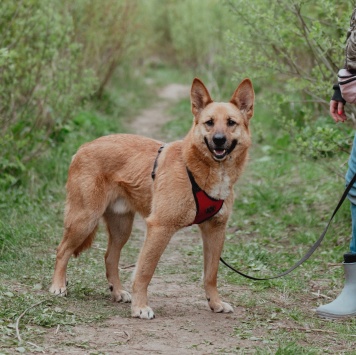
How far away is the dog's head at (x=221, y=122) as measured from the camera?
15.4 feet

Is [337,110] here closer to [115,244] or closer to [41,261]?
[115,244]

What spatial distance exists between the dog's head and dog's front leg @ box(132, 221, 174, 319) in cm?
66

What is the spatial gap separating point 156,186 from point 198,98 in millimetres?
725

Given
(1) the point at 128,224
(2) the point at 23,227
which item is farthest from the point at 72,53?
(1) the point at 128,224

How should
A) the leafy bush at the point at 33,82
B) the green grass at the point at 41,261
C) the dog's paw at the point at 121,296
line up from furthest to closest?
the leafy bush at the point at 33,82 < the dog's paw at the point at 121,296 < the green grass at the point at 41,261

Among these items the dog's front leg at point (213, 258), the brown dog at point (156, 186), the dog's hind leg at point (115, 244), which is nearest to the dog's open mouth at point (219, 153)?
the brown dog at point (156, 186)

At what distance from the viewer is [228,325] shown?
4.64 meters

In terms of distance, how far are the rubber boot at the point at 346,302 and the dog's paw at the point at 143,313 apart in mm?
1231

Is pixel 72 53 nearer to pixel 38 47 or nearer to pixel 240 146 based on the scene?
pixel 38 47

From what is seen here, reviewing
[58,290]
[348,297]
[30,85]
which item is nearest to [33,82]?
[30,85]

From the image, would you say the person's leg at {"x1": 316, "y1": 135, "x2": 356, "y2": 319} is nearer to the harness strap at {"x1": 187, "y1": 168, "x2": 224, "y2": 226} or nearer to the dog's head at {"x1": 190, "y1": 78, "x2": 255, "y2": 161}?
the dog's head at {"x1": 190, "y1": 78, "x2": 255, "y2": 161}

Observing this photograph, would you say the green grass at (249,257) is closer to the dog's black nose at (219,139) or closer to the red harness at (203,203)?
the red harness at (203,203)

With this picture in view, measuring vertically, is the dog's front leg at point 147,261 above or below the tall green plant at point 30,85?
below

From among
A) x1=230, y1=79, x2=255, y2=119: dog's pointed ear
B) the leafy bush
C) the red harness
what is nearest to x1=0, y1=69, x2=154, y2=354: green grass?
the leafy bush
